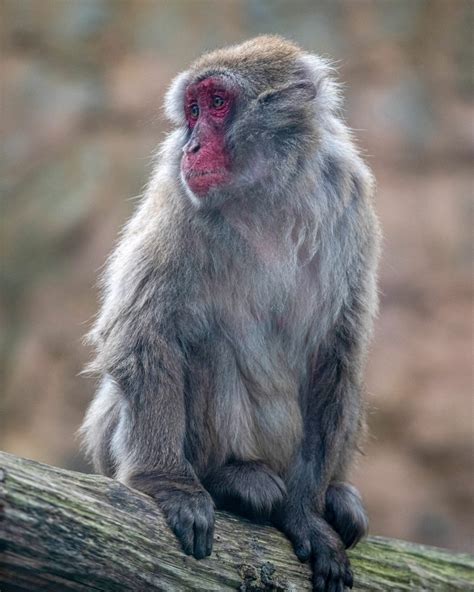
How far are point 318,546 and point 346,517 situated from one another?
39 cm

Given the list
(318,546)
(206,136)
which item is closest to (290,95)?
(206,136)

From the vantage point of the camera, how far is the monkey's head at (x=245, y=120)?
5.84 m

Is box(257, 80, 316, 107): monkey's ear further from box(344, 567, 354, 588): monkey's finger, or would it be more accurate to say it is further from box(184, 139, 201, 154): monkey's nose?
box(344, 567, 354, 588): monkey's finger

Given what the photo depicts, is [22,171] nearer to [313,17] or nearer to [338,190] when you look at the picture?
[313,17]

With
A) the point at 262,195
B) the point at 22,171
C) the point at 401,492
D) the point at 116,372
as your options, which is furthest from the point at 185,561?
the point at 22,171

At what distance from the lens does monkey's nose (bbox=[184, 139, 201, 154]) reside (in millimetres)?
5848

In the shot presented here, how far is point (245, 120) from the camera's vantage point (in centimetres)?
595

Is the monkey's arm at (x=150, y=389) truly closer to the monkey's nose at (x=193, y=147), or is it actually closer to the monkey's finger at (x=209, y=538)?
the monkey's finger at (x=209, y=538)

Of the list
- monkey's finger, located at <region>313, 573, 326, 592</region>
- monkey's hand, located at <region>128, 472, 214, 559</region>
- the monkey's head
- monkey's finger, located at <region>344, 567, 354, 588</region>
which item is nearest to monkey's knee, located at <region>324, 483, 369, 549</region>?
monkey's finger, located at <region>344, 567, 354, 588</region>

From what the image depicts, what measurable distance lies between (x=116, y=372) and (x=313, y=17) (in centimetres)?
818

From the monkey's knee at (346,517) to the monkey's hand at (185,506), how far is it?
95 centimetres

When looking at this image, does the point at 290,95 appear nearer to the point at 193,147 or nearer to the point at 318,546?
the point at 193,147

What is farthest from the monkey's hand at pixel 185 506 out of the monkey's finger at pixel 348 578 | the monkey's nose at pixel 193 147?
the monkey's nose at pixel 193 147

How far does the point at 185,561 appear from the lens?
199 inches
